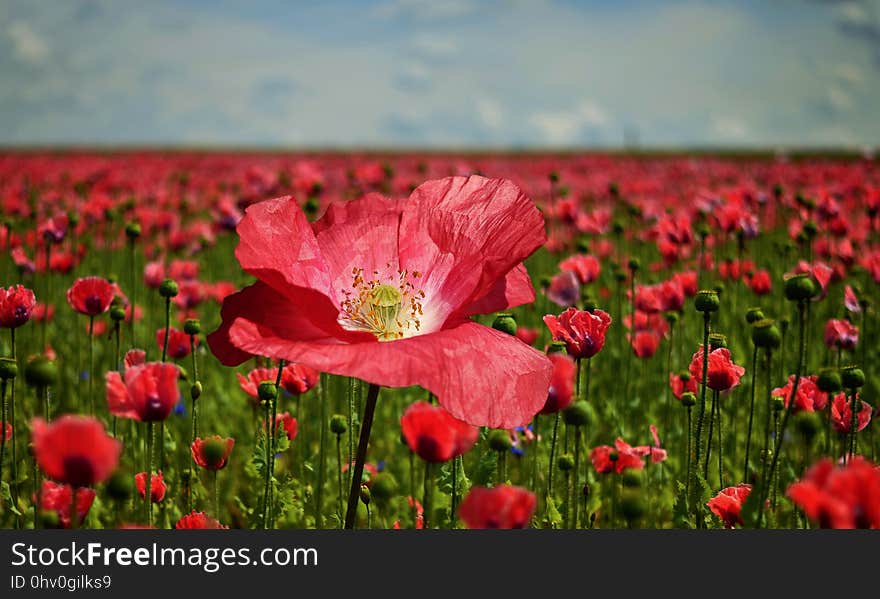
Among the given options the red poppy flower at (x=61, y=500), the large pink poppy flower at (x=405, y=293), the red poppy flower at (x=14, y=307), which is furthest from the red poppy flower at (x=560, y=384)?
the red poppy flower at (x=14, y=307)

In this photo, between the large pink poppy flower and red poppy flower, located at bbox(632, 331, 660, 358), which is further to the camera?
red poppy flower, located at bbox(632, 331, 660, 358)

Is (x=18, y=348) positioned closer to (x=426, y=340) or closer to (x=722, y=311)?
(x=426, y=340)

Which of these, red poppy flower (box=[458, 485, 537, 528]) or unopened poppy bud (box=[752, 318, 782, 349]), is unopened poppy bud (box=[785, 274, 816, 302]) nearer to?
unopened poppy bud (box=[752, 318, 782, 349])

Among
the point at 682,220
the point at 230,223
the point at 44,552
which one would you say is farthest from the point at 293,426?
the point at 230,223

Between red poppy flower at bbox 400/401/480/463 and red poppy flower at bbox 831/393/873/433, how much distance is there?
1153 millimetres

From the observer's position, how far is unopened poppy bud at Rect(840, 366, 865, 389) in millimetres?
1719

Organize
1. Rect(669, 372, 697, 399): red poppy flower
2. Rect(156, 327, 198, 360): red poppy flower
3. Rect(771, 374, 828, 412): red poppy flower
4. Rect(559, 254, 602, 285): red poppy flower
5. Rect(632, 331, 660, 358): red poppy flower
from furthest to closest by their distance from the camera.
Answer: Rect(559, 254, 602, 285): red poppy flower → Rect(632, 331, 660, 358): red poppy flower → Rect(156, 327, 198, 360): red poppy flower → Rect(669, 372, 697, 399): red poppy flower → Rect(771, 374, 828, 412): red poppy flower

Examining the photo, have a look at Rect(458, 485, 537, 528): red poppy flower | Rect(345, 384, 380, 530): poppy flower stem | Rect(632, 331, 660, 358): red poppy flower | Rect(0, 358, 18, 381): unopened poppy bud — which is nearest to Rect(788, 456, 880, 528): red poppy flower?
Rect(458, 485, 537, 528): red poppy flower

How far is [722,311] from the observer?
13.0 ft

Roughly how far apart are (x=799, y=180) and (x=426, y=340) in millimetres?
7847

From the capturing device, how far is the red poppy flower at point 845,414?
188cm

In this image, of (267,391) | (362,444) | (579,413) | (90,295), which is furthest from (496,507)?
(90,295)

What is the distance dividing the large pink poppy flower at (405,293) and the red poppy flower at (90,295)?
96 centimetres

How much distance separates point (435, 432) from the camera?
1.12m
